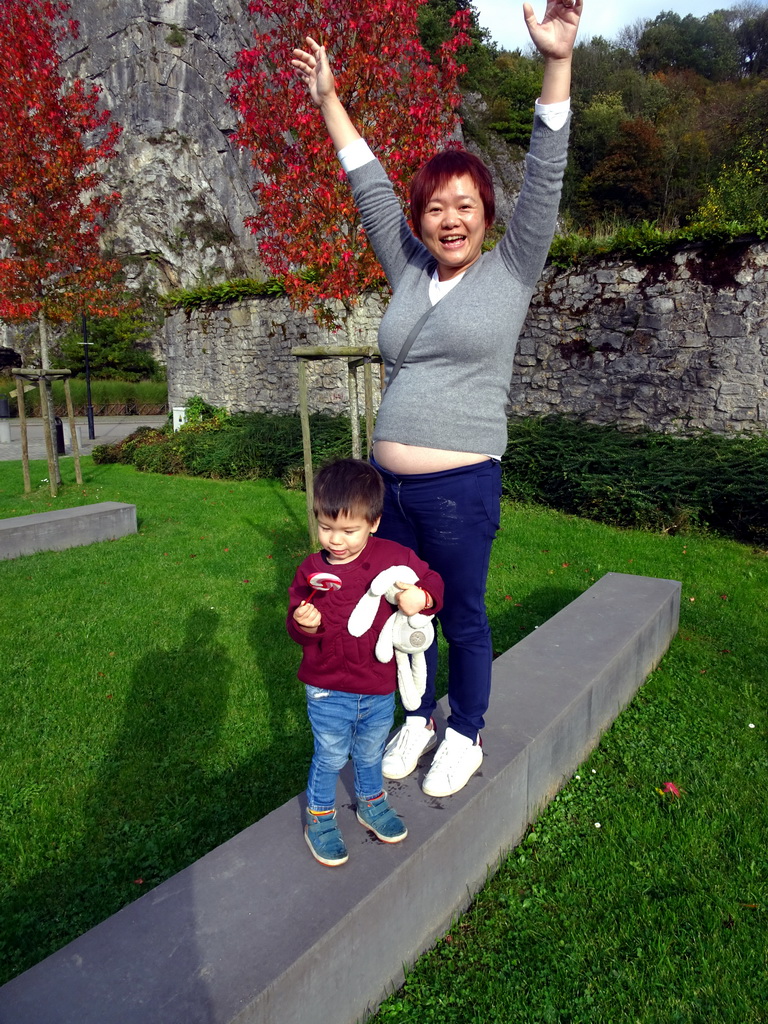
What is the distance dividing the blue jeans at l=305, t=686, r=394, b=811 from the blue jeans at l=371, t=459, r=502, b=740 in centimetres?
41

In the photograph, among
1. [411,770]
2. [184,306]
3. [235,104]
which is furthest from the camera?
[184,306]

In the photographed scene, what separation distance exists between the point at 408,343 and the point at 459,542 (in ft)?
2.13

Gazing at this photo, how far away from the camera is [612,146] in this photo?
32219mm

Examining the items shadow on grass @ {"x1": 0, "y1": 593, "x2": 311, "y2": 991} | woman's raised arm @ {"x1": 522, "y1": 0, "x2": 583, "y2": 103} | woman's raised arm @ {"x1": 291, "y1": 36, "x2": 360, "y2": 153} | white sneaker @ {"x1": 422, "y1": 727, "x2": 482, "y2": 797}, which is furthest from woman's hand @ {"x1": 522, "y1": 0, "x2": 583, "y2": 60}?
shadow on grass @ {"x1": 0, "y1": 593, "x2": 311, "y2": 991}

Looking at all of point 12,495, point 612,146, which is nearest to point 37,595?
point 12,495

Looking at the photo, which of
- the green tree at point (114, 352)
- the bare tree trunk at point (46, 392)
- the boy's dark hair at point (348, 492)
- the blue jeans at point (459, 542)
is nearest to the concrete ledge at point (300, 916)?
the blue jeans at point (459, 542)

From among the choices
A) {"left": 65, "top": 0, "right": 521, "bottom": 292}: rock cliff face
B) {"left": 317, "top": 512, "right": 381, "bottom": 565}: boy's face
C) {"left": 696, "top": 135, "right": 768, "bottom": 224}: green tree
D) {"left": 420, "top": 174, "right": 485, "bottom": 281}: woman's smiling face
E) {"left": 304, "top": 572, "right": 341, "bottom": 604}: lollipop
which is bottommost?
{"left": 304, "top": 572, "right": 341, "bottom": 604}: lollipop

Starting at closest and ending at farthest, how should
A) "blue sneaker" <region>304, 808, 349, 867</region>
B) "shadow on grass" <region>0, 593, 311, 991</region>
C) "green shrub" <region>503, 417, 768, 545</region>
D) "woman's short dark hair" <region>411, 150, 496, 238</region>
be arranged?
"blue sneaker" <region>304, 808, 349, 867</region> → "woman's short dark hair" <region>411, 150, 496, 238</region> → "shadow on grass" <region>0, 593, 311, 991</region> → "green shrub" <region>503, 417, 768, 545</region>

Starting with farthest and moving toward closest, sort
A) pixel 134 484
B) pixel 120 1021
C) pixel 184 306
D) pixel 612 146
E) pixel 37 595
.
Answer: pixel 612 146
pixel 184 306
pixel 134 484
pixel 37 595
pixel 120 1021

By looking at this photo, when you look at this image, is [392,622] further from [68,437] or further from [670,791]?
[68,437]

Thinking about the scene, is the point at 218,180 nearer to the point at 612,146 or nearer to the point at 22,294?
the point at 612,146

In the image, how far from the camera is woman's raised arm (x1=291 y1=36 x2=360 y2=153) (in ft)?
7.62

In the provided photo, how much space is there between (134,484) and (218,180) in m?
36.5

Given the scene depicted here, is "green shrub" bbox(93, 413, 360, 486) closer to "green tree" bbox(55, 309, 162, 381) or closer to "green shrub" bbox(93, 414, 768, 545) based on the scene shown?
"green shrub" bbox(93, 414, 768, 545)
